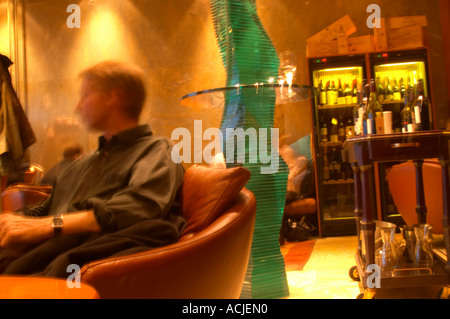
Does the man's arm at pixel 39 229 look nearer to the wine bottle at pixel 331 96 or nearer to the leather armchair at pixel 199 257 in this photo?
the leather armchair at pixel 199 257

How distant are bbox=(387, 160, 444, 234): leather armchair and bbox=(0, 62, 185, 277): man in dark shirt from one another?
7.48 ft

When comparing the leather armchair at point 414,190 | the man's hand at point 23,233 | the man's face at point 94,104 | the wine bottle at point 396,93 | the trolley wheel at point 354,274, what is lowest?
the trolley wheel at point 354,274

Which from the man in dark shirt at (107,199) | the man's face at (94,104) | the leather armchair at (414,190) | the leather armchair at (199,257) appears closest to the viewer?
the leather armchair at (199,257)

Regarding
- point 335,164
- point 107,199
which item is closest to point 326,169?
point 335,164

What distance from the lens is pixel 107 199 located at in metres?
1.30

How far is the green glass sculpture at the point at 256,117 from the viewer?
2092 mm

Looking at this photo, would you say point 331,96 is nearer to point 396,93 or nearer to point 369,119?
point 396,93

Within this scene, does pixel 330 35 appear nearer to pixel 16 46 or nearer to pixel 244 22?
pixel 244 22

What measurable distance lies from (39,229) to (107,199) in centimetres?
22

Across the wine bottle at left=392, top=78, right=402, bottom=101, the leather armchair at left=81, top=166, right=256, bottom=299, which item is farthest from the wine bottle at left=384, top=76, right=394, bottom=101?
the leather armchair at left=81, top=166, right=256, bottom=299

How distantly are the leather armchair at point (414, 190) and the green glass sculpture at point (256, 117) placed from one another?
1.41 metres

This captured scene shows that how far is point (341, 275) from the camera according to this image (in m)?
2.49

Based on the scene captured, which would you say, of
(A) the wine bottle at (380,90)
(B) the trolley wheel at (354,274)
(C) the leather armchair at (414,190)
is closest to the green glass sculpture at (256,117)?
(B) the trolley wheel at (354,274)
